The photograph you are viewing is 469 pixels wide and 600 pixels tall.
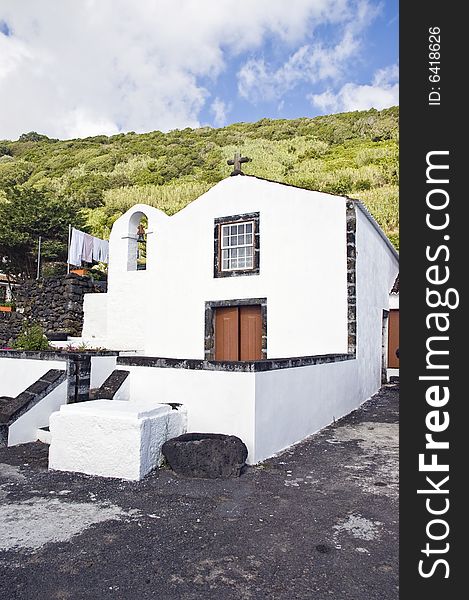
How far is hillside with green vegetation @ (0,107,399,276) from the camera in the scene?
2780 centimetres

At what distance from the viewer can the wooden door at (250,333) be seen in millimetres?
11672

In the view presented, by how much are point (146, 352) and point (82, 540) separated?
30.5ft

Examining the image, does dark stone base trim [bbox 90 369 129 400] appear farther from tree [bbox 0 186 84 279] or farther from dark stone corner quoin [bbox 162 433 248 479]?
tree [bbox 0 186 84 279]

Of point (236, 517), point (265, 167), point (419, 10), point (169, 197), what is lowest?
point (236, 517)

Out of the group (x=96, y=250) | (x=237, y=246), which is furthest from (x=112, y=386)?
(x=96, y=250)

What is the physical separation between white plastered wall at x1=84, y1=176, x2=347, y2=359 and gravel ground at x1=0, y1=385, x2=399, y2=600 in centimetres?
494

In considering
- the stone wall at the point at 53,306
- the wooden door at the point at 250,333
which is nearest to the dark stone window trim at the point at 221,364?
the wooden door at the point at 250,333

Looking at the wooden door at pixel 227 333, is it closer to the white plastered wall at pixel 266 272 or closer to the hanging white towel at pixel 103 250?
the white plastered wall at pixel 266 272

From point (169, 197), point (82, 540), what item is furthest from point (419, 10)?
point (169, 197)

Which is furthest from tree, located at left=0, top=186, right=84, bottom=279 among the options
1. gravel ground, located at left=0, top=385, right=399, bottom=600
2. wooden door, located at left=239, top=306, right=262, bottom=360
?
gravel ground, located at left=0, top=385, right=399, bottom=600

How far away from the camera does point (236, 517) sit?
14.1 feet

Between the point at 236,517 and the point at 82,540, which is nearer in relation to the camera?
the point at 82,540

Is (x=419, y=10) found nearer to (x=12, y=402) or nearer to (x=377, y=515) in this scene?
(x=377, y=515)

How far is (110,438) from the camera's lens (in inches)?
218
